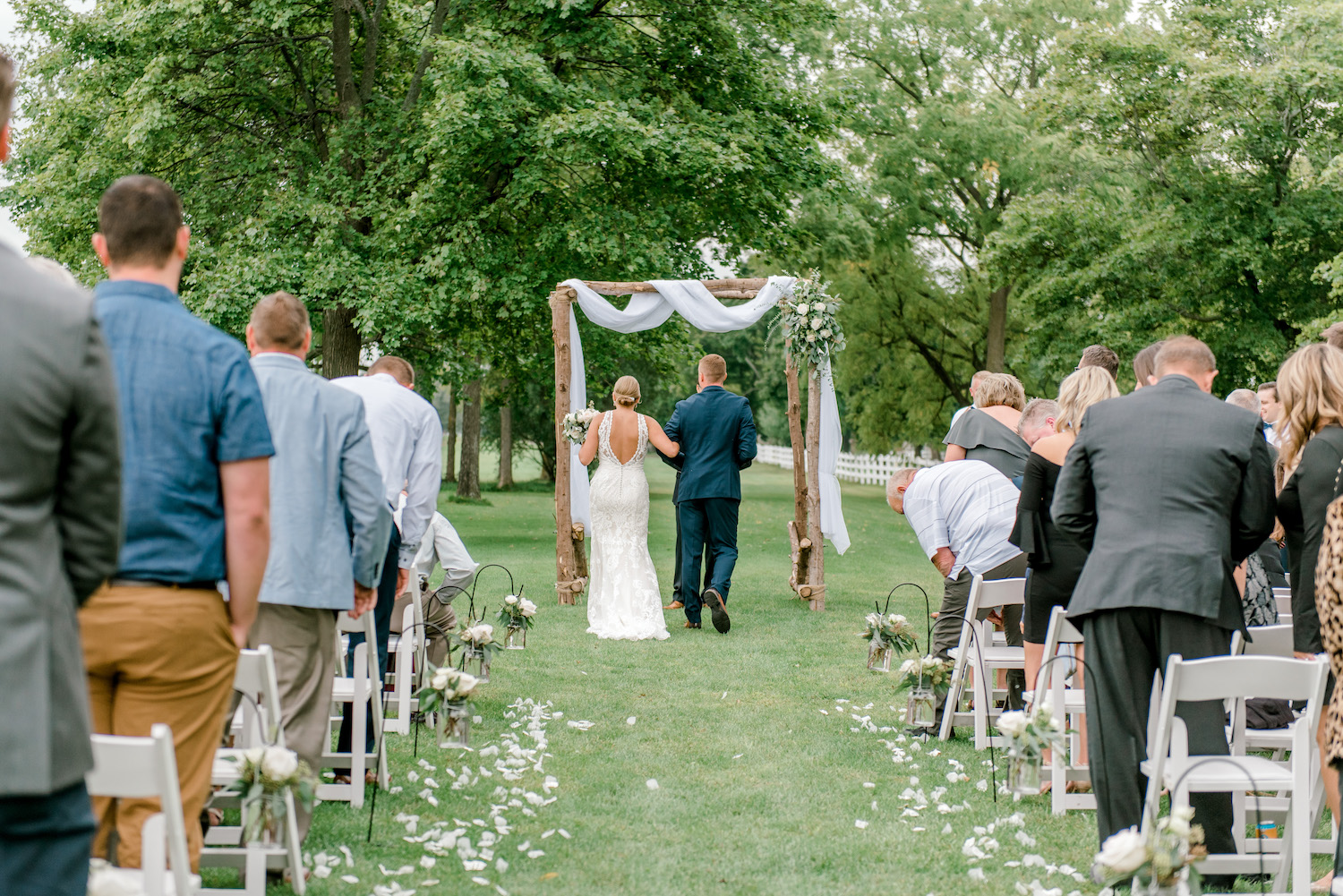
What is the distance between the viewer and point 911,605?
13.3 metres

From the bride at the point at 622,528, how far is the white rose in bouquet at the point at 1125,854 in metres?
7.38

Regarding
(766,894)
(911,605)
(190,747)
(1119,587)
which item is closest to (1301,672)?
(1119,587)

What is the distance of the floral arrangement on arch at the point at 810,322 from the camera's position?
12680 mm

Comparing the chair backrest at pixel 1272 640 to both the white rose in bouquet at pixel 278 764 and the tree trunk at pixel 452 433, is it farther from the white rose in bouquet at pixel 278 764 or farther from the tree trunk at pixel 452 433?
the tree trunk at pixel 452 433

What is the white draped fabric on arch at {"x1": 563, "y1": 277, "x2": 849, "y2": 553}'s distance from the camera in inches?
512

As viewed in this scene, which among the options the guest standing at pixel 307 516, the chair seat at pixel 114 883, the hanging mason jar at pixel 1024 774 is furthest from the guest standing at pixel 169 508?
the hanging mason jar at pixel 1024 774

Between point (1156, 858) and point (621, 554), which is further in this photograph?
point (621, 554)

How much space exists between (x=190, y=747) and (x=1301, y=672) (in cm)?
347

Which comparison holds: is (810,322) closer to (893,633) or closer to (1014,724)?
(893,633)

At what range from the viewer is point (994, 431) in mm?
7707

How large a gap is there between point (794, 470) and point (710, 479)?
7.04 ft

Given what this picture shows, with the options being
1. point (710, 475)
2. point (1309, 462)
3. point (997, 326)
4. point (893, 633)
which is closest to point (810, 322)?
point (710, 475)

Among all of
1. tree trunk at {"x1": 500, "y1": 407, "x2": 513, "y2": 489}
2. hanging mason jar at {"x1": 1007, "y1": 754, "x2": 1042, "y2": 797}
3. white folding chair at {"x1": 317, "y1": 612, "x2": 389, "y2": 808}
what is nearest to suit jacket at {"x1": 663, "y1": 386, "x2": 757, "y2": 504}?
hanging mason jar at {"x1": 1007, "y1": 754, "x2": 1042, "y2": 797}

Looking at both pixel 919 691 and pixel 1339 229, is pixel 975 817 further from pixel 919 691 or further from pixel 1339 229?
pixel 1339 229
